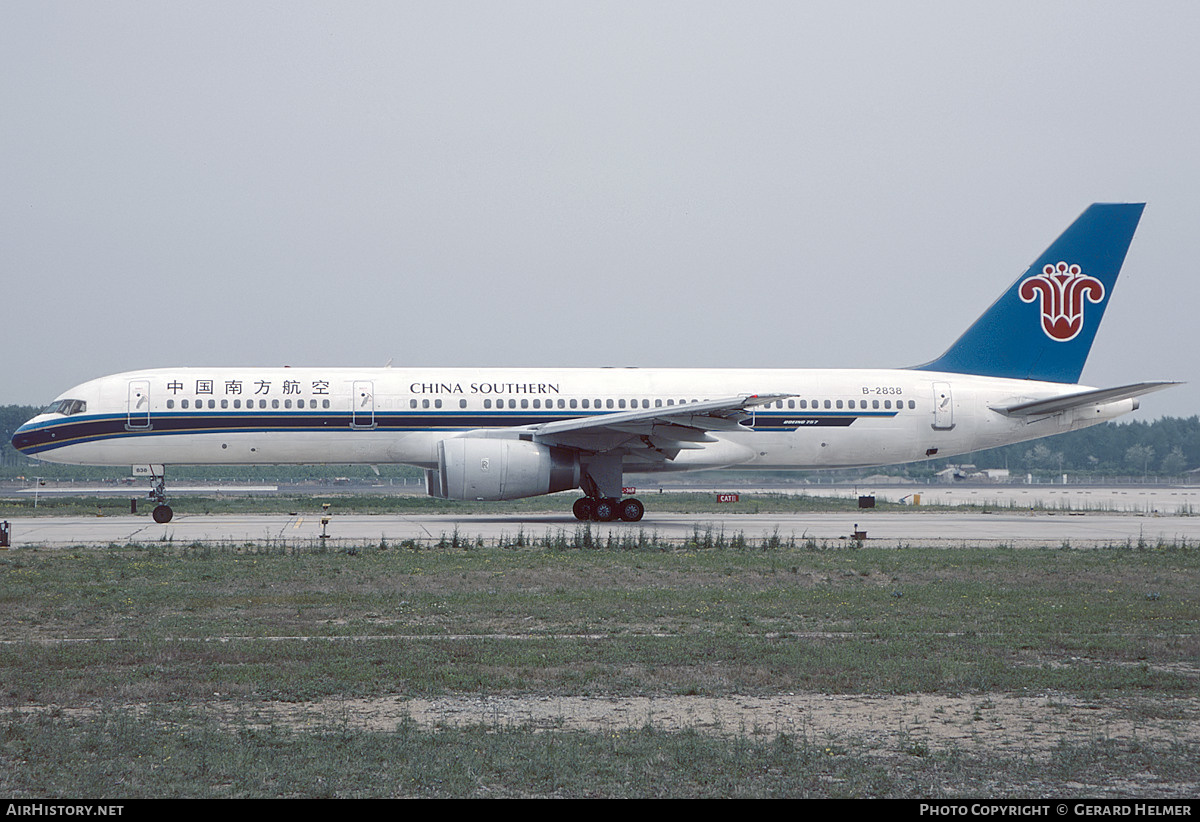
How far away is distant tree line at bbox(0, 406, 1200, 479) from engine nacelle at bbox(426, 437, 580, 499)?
78159 mm

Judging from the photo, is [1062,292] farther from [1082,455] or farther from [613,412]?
[1082,455]

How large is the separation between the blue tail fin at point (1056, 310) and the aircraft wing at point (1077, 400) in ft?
4.96

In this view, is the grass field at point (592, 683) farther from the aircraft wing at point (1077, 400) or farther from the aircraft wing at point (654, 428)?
the aircraft wing at point (1077, 400)

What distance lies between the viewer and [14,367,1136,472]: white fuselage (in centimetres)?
2578

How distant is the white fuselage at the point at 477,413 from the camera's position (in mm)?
25781

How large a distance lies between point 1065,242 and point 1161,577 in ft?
53.7

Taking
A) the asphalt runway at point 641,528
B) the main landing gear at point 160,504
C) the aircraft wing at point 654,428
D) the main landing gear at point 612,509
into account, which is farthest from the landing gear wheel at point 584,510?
the main landing gear at point 160,504

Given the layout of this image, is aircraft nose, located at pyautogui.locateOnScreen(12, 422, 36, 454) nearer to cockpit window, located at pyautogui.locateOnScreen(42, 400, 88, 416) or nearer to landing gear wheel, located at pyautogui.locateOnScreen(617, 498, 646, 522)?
cockpit window, located at pyautogui.locateOnScreen(42, 400, 88, 416)

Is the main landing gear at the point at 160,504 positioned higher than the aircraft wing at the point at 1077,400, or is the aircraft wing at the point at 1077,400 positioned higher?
the aircraft wing at the point at 1077,400

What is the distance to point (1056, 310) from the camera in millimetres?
29594

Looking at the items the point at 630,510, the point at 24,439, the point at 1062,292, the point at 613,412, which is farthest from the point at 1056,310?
the point at 24,439

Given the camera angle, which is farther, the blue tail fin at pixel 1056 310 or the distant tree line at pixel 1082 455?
the distant tree line at pixel 1082 455

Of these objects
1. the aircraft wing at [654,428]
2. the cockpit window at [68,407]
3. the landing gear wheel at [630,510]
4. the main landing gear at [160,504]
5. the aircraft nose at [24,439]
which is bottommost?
the landing gear wheel at [630,510]

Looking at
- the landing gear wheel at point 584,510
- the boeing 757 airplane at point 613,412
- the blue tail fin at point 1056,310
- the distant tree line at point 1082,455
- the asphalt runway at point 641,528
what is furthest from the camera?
the distant tree line at point 1082,455
